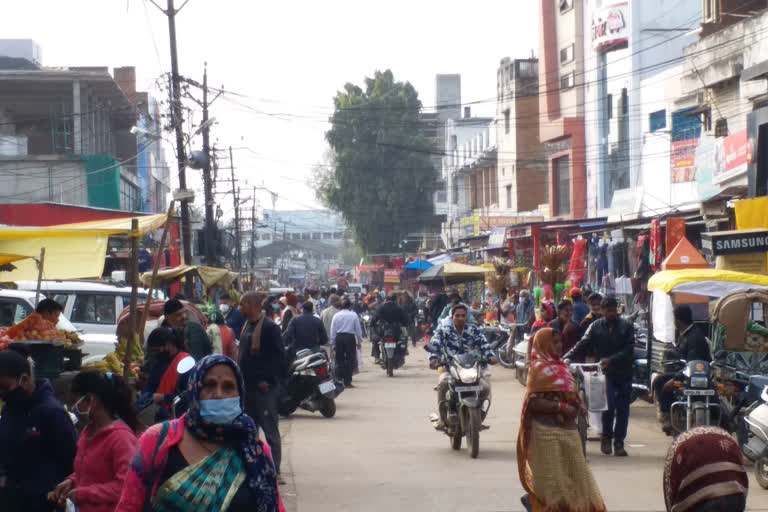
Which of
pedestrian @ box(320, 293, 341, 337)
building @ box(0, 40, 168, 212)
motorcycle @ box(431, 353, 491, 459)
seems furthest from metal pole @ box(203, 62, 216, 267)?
motorcycle @ box(431, 353, 491, 459)

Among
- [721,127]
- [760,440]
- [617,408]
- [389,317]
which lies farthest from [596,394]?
[721,127]

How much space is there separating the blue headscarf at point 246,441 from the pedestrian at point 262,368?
240 inches

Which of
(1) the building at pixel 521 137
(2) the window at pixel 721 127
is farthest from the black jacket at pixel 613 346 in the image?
(1) the building at pixel 521 137

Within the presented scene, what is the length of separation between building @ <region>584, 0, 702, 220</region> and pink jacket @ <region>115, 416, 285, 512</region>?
2993 cm

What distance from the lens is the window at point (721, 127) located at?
950 inches

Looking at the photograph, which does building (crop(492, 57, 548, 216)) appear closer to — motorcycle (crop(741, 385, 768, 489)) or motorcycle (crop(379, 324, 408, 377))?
Result: motorcycle (crop(379, 324, 408, 377))

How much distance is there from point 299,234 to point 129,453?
14974cm

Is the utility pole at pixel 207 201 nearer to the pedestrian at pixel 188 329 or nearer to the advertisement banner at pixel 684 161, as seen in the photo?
the advertisement banner at pixel 684 161

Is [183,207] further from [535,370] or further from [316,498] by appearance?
[535,370]

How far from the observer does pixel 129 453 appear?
5.08 meters

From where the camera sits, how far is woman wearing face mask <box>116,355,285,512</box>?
3988 mm

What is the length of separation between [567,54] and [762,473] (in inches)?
1478

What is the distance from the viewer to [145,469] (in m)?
4.09

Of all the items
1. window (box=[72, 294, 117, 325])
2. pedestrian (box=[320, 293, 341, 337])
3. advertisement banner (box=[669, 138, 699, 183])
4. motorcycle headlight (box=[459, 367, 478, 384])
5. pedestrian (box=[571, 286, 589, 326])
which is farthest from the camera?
advertisement banner (box=[669, 138, 699, 183])
